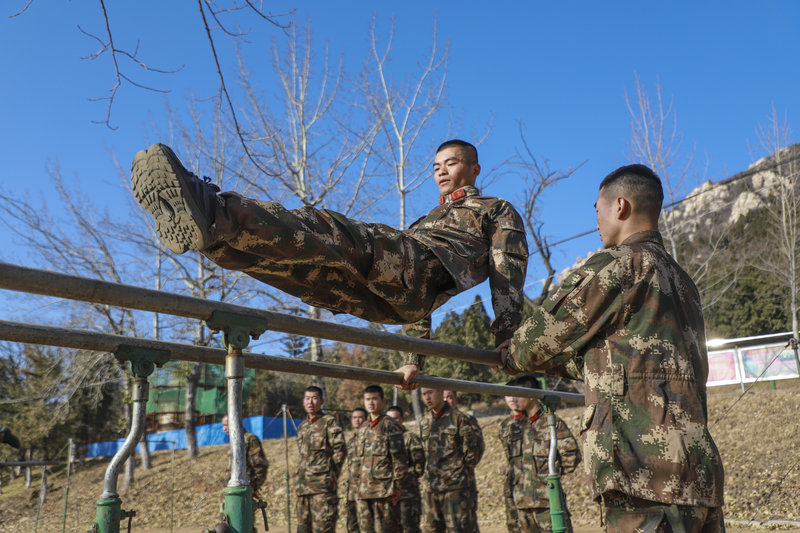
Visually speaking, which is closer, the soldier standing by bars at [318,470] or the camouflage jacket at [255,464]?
the soldier standing by bars at [318,470]

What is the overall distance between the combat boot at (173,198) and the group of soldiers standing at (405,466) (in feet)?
20.9


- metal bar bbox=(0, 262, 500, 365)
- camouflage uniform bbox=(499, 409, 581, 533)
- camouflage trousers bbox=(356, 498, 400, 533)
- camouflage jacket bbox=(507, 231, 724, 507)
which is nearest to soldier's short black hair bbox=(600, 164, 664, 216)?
camouflage jacket bbox=(507, 231, 724, 507)

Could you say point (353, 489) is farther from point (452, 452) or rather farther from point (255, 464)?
point (452, 452)

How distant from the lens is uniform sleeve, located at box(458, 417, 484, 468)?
827cm

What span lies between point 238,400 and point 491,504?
37.6 ft

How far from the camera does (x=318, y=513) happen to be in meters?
8.52

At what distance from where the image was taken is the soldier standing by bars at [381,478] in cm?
836

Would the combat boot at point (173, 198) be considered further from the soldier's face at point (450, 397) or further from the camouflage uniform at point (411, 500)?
the soldier's face at point (450, 397)

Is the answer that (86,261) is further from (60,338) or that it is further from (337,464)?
(60,338)

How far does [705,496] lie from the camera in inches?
83.9

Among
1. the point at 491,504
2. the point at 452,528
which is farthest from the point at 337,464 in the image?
the point at 491,504

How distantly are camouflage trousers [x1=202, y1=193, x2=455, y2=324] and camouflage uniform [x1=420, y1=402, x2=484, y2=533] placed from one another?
225 inches

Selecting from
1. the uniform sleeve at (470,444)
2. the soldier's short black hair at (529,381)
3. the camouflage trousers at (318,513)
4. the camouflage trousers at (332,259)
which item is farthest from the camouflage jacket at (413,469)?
the camouflage trousers at (332,259)

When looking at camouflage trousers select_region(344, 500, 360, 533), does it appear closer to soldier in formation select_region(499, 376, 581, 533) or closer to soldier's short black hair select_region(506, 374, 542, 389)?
soldier in formation select_region(499, 376, 581, 533)
